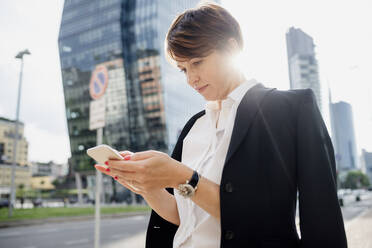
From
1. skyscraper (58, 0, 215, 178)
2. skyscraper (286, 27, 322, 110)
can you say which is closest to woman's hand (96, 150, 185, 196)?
skyscraper (58, 0, 215, 178)

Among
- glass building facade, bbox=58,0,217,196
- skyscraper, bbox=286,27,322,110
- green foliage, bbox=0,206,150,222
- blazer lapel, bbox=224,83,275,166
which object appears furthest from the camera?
skyscraper, bbox=286,27,322,110

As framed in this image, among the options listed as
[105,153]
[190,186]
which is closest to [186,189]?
[190,186]

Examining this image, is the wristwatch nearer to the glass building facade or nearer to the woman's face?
the woman's face

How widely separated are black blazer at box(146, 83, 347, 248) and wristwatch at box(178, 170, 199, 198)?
3.5 inches

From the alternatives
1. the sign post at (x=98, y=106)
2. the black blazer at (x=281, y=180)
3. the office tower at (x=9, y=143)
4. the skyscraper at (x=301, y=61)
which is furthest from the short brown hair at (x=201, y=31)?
the skyscraper at (x=301, y=61)

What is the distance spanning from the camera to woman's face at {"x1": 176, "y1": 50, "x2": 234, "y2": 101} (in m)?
1.26

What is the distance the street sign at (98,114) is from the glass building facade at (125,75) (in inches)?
1896

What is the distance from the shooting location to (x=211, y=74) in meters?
1.27

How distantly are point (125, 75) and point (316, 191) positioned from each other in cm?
6158

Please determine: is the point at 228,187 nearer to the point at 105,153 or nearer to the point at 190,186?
the point at 190,186

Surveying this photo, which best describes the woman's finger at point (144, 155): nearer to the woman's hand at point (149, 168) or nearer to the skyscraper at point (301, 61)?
the woman's hand at point (149, 168)

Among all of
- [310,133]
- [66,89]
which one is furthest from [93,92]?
[66,89]

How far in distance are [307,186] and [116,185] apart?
210ft

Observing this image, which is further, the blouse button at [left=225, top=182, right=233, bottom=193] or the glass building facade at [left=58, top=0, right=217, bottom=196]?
the glass building facade at [left=58, top=0, right=217, bottom=196]
